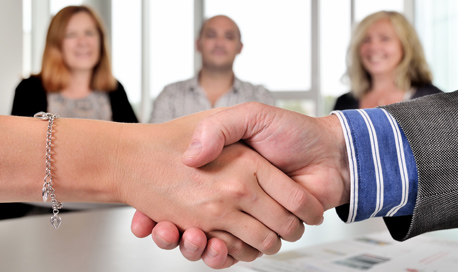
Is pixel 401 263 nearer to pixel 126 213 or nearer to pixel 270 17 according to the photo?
pixel 126 213

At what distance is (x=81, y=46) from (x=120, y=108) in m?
0.38

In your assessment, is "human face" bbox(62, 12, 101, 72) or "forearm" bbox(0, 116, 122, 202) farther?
"human face" bbox(62, 12, 101, 72)

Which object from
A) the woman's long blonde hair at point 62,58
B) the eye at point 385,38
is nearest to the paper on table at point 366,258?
the woman's long blonde hair at point 62,58

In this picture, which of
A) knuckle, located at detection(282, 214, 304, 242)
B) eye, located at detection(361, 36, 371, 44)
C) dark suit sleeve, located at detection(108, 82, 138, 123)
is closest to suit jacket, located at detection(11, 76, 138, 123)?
dark suit sleeve, located at detection(108, 82, 138, 123)

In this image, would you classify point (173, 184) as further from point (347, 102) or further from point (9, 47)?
point (9, 47)

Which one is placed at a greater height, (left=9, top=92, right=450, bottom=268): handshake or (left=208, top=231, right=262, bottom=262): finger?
(left=9, top=92, right=450, bottom=268): handshake

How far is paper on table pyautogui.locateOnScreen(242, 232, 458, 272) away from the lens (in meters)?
0.62

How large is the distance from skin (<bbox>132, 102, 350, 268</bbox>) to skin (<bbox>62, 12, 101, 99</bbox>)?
1762 millimetres

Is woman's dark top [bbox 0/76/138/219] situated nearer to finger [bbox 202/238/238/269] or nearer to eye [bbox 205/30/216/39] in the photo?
eye [bbox 205/30/216/39]

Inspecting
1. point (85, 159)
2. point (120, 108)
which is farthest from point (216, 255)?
point (120, 108)

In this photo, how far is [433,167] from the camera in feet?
2.08

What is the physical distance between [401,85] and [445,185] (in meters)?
2.03

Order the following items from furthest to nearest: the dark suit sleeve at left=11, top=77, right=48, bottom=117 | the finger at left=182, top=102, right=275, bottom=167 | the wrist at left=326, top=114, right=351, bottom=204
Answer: the dark suit sleeve at left=11, top=77, right=48, bottom=117, the wrist at left=326, top=114, right=351, bottom=204, the finger at left=182, top=102, right=275, bottom=167

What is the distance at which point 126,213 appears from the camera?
1.09m
